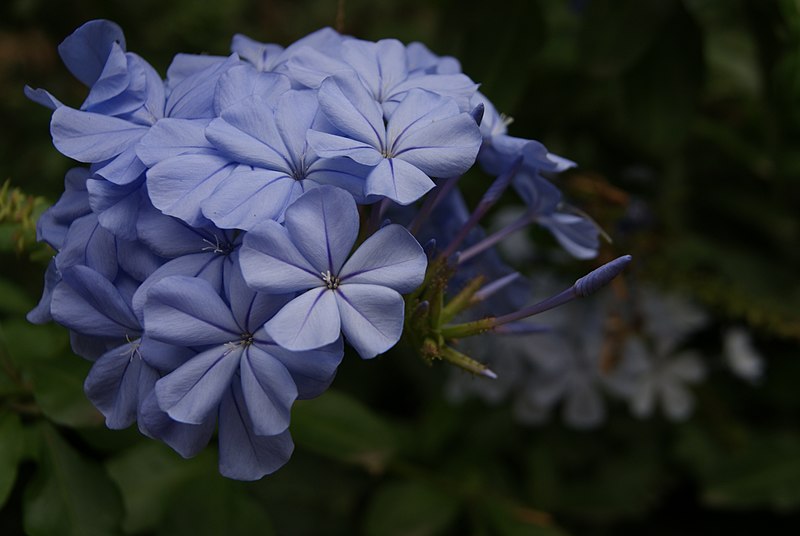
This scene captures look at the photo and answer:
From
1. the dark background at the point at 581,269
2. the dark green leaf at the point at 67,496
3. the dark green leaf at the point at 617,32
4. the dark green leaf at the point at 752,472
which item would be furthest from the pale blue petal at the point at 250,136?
the dark green leaf at the point at 752,472

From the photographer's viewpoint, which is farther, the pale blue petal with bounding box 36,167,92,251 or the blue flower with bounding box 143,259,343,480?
the pale blue petal with bounding box 36,167,92,251

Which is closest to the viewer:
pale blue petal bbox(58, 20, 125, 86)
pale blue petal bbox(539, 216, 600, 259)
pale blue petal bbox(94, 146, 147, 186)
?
pale blue petal bbox(94, 146, 147, 186)

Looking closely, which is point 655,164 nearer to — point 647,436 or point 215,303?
point 647,436

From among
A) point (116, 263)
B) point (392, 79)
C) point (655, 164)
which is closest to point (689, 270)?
point (655, 164)

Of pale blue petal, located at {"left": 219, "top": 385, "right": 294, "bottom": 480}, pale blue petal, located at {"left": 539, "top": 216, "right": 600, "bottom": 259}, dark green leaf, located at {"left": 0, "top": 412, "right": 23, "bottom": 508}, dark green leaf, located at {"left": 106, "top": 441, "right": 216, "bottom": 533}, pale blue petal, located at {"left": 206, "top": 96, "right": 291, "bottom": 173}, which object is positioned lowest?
dark green leaf, located at {"left": 106, "top": 441, "right": 216, "bottom": 533}

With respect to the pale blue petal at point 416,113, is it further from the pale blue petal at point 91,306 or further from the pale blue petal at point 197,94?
the pale blue petal at point 91,306

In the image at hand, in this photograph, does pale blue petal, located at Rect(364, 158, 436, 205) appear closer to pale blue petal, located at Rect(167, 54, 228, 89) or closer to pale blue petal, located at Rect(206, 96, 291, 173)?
pale blue petal, located at Rect(206, 96, 291, 173)

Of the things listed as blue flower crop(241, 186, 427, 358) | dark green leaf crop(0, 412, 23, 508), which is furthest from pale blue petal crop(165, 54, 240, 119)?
dark green leaf crop(0, 412, 23, 508)

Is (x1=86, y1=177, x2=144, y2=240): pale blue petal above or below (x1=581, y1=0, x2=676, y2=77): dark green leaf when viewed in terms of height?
above
